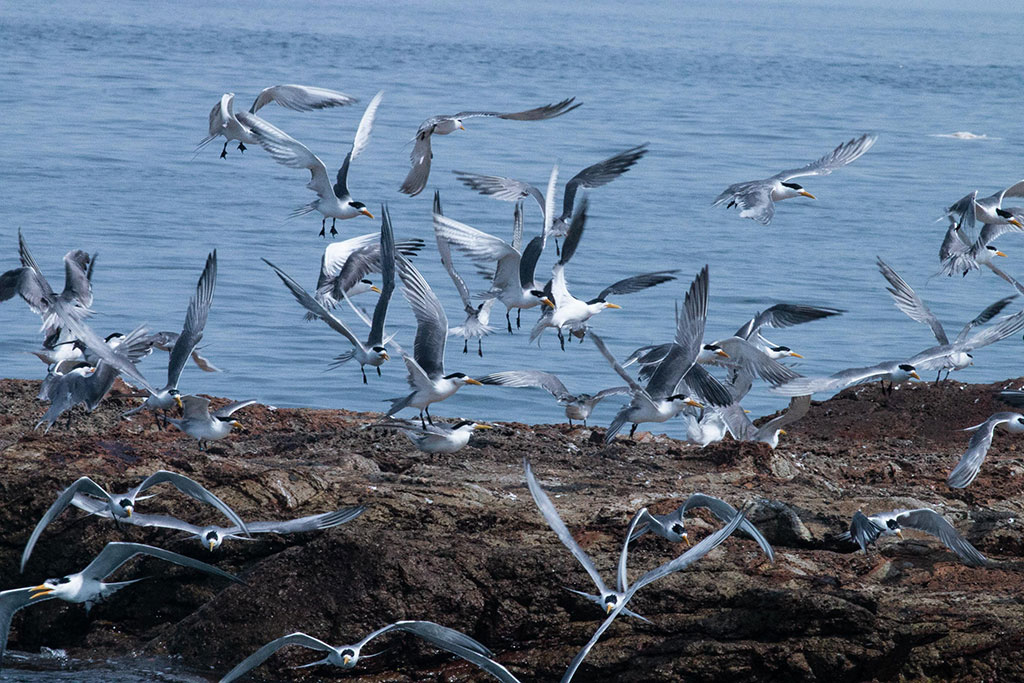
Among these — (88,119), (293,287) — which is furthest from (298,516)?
(88,119)

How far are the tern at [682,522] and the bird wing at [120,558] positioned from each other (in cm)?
251

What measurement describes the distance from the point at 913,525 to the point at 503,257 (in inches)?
186

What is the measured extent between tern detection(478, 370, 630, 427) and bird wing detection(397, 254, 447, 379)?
81cm

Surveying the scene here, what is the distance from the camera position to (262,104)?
1430cm

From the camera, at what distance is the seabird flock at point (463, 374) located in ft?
27.2

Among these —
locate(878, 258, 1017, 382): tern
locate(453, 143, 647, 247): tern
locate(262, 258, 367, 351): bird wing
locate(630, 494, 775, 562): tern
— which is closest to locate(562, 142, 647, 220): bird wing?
locate(453, 143, 647, 247): tern

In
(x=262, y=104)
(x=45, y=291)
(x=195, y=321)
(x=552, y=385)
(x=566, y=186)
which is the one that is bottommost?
(x=552, y=385)

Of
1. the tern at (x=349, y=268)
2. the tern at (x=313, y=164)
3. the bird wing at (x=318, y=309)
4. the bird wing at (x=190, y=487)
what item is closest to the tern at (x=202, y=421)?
the bird wing at (x=318, y=309)

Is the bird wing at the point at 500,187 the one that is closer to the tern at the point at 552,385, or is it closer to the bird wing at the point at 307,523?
the tern at the point at 552,385

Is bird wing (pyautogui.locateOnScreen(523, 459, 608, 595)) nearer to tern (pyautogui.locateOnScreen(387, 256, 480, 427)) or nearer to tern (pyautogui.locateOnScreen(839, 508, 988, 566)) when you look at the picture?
tern (pyautogui.locateOnScreen(839, 508, 988, 566))

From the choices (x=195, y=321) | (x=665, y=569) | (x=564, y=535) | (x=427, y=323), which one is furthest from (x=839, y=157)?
(x=665, y=569)

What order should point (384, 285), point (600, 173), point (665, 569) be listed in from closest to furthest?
point (665, 569) → point (384, 285) → point (600, 173)

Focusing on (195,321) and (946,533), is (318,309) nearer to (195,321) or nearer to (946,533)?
(195,321)

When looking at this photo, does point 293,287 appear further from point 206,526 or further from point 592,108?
point 592,108
